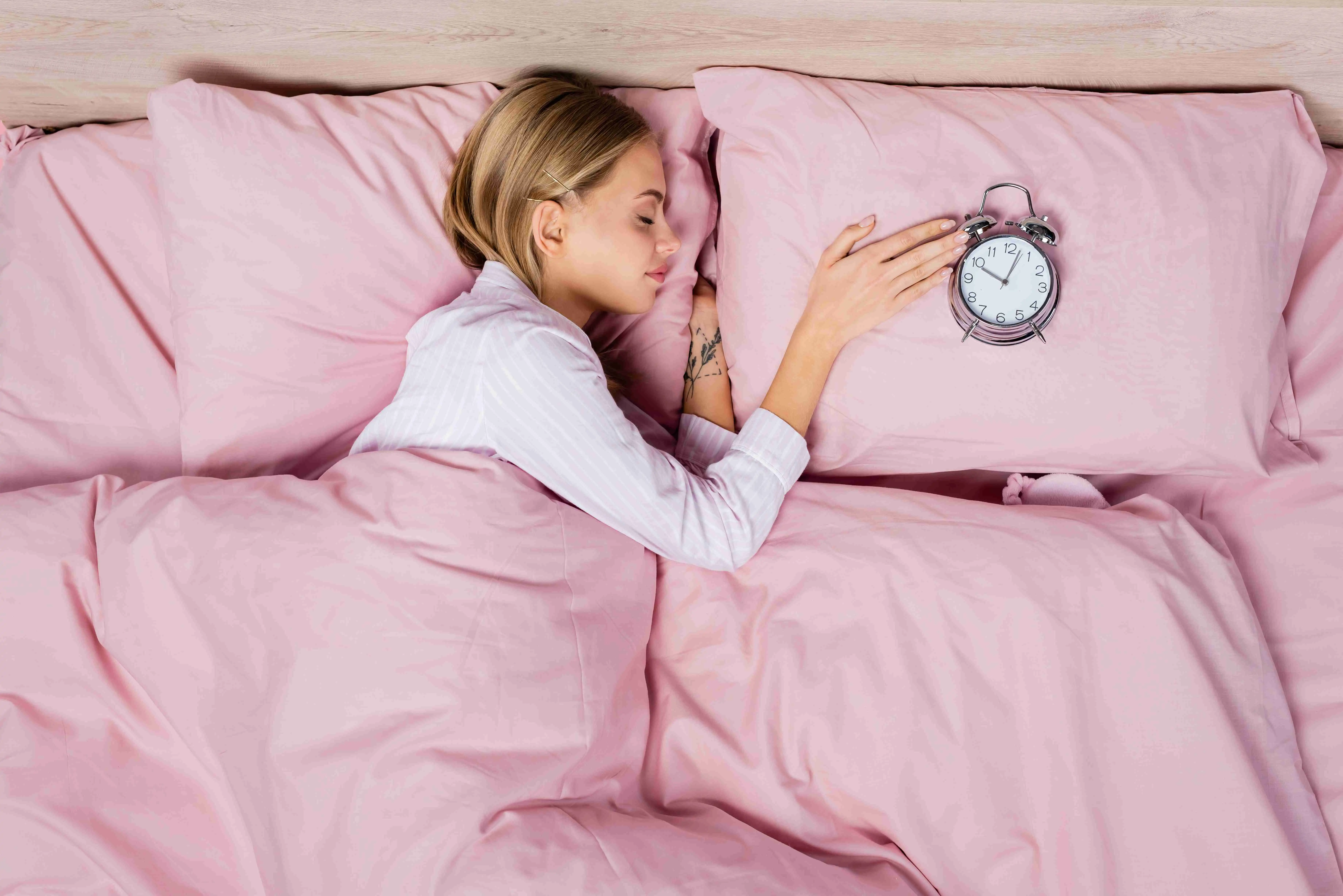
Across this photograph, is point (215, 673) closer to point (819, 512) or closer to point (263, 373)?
point (263, 373)

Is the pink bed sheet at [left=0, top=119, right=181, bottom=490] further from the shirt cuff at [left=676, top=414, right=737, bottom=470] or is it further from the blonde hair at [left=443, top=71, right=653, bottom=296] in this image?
the shirt cuff at [left=676, top=414, right=737, bottom=470]

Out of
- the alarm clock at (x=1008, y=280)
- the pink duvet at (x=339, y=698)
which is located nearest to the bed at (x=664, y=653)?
the pink duvet at (x=339, y=698)

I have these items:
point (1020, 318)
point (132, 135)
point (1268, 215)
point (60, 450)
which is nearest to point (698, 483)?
point (1020, 318)

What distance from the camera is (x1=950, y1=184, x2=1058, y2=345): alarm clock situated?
105 centimetres

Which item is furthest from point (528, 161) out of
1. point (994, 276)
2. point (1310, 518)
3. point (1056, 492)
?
point (1310, 518)

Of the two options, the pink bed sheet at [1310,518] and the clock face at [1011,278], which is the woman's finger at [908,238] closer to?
the clock face at [1011,278]

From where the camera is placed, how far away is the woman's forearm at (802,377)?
1.12m

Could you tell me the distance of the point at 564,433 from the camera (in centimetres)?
102

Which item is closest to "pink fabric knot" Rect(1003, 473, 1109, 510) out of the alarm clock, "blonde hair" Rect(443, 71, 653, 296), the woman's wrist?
the alarm clock

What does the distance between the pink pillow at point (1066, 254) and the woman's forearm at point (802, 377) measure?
3 centimetres

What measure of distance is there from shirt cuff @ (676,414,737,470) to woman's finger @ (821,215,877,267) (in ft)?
0.91

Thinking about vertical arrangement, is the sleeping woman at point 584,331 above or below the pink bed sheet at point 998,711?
above

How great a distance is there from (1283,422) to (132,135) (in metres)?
1.66

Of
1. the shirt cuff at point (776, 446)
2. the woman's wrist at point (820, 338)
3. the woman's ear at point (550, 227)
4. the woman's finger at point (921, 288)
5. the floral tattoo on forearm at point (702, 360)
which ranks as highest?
the woman's finger at point (921, 288)
